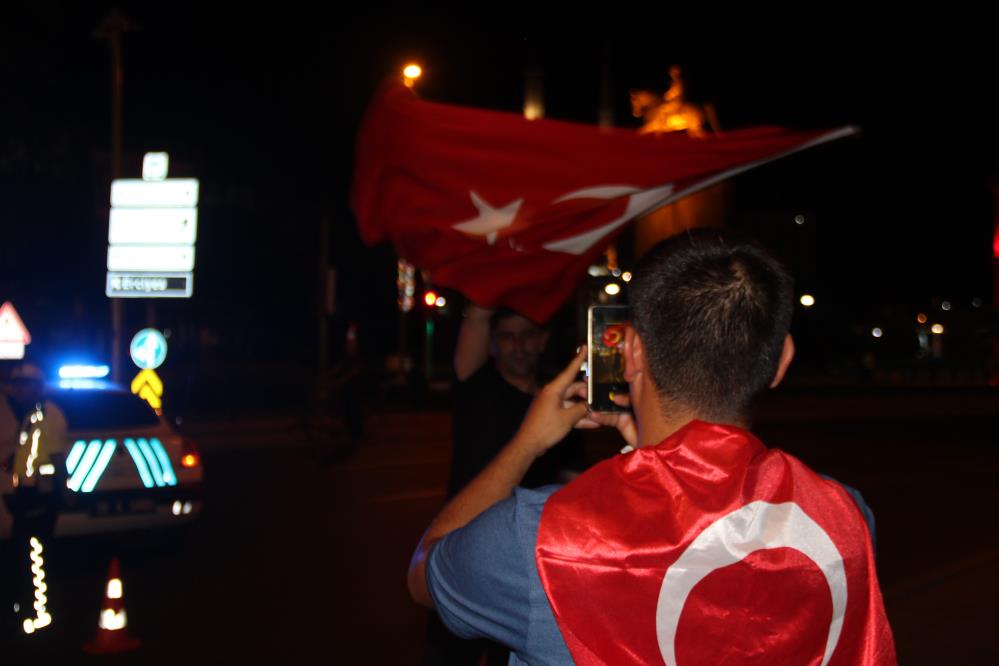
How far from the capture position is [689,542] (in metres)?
1.81

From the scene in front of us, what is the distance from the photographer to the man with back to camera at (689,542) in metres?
1.82

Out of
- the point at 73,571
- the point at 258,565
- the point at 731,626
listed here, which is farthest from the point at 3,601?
the point at 731,626

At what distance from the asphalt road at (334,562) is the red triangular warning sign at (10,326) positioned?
3724mm

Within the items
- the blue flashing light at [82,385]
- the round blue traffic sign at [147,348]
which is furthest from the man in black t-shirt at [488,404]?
the round blue traffic sign at [147,348]

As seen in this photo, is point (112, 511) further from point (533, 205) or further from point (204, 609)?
point (533, 205)

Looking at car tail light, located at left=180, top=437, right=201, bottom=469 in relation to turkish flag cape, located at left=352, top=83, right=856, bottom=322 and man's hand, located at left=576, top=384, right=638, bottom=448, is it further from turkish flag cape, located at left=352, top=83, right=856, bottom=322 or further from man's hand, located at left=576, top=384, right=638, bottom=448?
man's hand, located at left=576, top=384, right=638, bottom=448

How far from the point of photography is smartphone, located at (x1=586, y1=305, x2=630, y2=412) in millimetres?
2230

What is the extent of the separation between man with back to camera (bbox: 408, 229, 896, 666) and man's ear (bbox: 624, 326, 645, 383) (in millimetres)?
12

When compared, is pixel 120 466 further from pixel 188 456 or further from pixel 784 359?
pixel 784 359

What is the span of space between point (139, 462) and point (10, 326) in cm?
1116

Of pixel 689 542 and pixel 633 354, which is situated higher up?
pixel 633 354

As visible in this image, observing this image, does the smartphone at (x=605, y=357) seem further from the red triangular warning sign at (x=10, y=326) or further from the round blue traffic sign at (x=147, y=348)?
the red triangular warning sign at (x=10, y=326)

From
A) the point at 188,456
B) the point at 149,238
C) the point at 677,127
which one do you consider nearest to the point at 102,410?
the point at 188,456

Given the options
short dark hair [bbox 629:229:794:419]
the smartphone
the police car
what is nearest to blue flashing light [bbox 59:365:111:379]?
the police car
